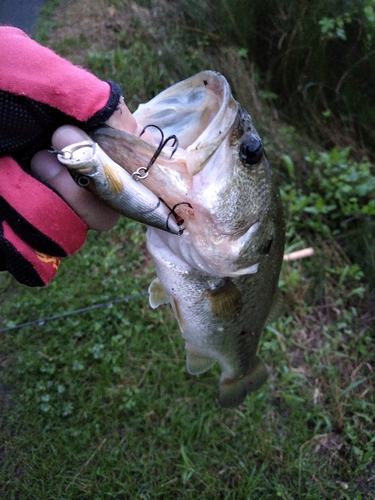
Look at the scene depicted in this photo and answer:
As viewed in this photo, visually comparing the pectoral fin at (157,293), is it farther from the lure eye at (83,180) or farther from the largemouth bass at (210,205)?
the lure eye at (83,180)

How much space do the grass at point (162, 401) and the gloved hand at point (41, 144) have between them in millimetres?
1612

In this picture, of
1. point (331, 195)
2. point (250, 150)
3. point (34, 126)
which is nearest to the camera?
point (34, 126)

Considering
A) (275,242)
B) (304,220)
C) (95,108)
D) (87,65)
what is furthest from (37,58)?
(87,65)

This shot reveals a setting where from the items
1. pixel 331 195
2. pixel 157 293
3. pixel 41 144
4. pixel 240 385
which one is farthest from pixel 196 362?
pixel 331 195

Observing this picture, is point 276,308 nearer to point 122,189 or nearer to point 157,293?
point 157,293

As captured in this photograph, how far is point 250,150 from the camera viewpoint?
142 cm

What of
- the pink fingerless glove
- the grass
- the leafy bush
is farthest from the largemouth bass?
the leafy bush

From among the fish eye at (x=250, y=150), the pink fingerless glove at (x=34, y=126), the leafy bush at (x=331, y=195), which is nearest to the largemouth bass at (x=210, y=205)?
the fish eye at (x=250, y=150)

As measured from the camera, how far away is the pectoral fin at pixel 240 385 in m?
2.25

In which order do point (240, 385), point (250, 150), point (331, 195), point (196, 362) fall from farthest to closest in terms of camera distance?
point (331, 195), point (240, 385), point (196, 362), point (250, 150)

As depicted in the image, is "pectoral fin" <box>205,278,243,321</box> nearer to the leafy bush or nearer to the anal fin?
the anal fin

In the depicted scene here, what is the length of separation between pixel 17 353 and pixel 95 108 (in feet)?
7.05

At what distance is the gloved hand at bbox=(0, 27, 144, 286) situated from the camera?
1.23m

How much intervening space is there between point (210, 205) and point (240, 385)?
118cm
